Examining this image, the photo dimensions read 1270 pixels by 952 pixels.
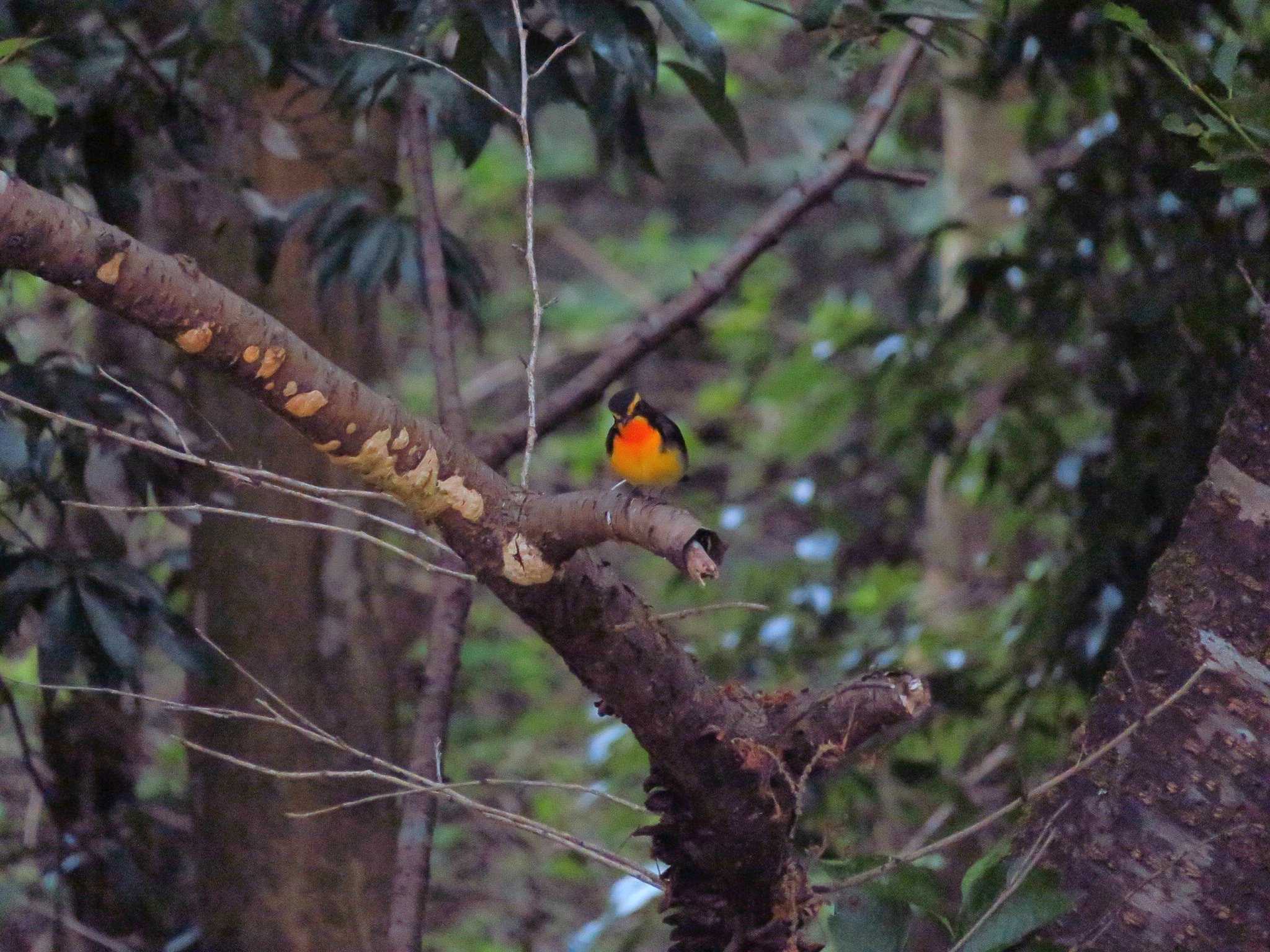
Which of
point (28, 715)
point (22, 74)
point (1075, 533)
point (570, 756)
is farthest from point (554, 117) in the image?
point (22, 74)

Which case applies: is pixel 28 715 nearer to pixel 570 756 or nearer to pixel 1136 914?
pixel 570 756

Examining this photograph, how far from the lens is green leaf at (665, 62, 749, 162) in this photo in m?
2.18

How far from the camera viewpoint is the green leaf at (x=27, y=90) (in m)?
1.68

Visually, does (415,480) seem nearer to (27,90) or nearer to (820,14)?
(27,90)

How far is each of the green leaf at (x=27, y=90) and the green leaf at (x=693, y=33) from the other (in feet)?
2.69

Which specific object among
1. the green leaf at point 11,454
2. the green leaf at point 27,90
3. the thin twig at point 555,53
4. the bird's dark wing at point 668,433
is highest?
the thin twig at point 555,53

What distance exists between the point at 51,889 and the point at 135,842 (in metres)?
0.21

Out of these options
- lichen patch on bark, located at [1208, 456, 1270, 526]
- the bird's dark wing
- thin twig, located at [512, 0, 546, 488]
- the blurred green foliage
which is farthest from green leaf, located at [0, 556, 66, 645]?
lichen patch on bark, located at [1208, 456, 1270, 526]

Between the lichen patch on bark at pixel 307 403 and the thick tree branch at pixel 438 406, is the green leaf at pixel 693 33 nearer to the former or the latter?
the thick tree branch at pixel 438 406

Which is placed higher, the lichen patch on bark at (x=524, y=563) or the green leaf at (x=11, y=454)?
the lichen patch on bark at (x=524, y=563)

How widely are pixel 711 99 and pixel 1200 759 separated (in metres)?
1.23

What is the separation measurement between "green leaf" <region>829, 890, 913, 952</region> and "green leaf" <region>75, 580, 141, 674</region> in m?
1.09

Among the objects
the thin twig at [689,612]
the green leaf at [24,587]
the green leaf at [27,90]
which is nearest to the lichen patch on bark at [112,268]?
the green leaf at [27,90]

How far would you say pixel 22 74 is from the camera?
1.69m
